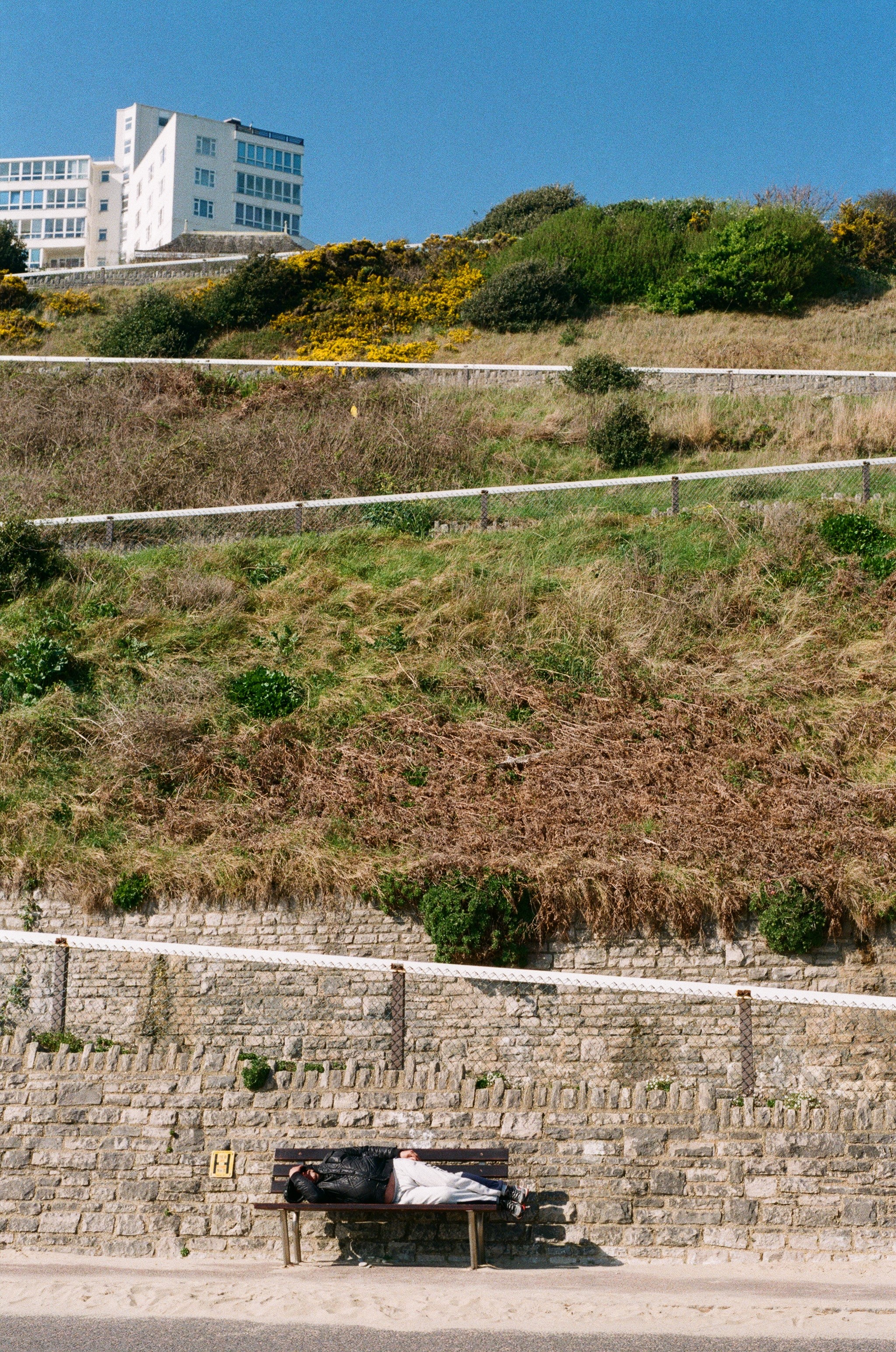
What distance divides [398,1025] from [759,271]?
22869 mm

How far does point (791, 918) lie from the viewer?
945cm

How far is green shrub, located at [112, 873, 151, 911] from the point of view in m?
10.4

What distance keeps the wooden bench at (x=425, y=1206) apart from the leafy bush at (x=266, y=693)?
5.69m

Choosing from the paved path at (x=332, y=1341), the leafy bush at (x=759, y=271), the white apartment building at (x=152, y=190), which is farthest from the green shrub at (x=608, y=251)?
the white apartment building at (x=152, y=190)

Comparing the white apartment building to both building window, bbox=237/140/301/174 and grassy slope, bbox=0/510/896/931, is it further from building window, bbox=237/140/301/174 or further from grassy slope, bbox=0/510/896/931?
grassy slope, bbox=0/510/896/931

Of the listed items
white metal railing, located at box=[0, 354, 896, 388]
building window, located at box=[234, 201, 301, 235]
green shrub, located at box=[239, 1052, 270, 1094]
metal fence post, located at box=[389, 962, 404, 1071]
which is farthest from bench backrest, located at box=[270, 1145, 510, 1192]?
building window, located at box=[234, 201, 301, 235]

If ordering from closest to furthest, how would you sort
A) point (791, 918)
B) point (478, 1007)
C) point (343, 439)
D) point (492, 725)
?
point (791, 918) < point (478, 1007) < point (492, 725) < point (343, 439)

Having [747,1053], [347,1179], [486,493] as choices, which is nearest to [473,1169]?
[347,1179]

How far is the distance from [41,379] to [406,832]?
16.0 m

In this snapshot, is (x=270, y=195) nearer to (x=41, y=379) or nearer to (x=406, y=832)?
(x=41, y=379)

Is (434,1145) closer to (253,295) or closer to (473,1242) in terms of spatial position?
(473,1242)

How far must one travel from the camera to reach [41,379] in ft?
75.0

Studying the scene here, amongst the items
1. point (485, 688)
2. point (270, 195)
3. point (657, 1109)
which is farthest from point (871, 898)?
point (270, 195)

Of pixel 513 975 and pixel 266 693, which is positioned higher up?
pixel 266 693
